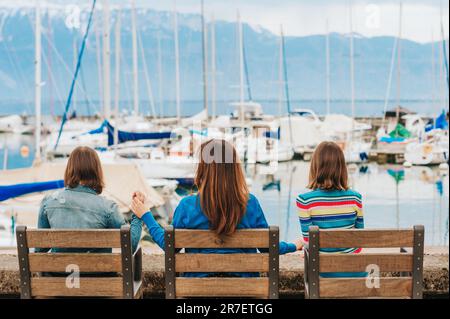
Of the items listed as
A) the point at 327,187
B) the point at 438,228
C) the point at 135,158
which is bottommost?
the point at 438,228

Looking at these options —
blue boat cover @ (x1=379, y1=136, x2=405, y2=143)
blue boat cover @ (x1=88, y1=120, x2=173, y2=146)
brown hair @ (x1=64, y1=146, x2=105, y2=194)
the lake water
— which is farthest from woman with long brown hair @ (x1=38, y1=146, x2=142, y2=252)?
blue boat cover @ (x1=379, y1=136, x2=405, y2=143)

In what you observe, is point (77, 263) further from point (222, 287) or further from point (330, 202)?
point (330, 202)

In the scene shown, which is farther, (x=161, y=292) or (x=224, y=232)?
(x=161, y=292)

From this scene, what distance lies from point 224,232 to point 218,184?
236 millimetres

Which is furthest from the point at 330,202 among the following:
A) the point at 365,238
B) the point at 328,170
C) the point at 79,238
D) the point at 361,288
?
the point at 79,238

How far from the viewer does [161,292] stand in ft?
14.8

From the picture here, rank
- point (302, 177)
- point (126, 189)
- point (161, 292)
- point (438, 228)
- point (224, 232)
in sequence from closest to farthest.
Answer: point (224, 232), point (161, 292), point (126, 189), point (438, 228), point (302, 177)

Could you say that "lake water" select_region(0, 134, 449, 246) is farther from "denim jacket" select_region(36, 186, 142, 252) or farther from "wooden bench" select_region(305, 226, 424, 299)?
"wooden bench" select_region(305, 226, 424, 299)

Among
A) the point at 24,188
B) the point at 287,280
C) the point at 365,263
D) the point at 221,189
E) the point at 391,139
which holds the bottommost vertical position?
the point at 391,139

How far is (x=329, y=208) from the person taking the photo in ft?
12.5

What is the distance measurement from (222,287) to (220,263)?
0.41 feet
